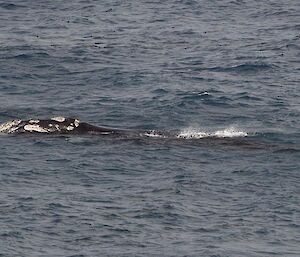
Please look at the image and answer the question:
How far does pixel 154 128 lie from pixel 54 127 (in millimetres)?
4472

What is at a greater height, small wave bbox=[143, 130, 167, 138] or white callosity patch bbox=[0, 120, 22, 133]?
white callosity patch bbox=[0, 120, 22, 133]

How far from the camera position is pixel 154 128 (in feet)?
159

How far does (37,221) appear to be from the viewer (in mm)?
34594

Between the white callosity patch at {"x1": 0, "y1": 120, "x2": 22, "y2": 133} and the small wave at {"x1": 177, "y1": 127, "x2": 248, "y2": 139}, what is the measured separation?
6.97 m

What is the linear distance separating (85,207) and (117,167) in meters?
5.47

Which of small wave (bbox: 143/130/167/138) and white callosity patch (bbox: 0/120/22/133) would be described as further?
white callosity patch (bbox: 0/120/22/133)

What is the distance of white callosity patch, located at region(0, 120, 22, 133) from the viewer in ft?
154

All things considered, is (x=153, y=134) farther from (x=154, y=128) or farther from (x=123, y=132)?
(x=154, y=128)

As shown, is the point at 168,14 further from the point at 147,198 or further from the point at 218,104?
the point at 147,198

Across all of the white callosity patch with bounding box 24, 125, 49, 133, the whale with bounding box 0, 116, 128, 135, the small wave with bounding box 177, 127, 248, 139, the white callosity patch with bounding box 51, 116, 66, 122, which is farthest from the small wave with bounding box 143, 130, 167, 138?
the white callosity patch with bounding box 24, 125, 49, 133

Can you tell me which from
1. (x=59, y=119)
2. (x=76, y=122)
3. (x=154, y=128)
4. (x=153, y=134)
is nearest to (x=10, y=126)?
(x=59, y=119)

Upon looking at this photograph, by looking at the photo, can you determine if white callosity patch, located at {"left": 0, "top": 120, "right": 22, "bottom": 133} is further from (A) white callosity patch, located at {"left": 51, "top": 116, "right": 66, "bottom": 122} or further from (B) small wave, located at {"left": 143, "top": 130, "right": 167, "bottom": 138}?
(B) small wave, located at {"left": 143, "top": 130, "right": 167, "bottom": 138}

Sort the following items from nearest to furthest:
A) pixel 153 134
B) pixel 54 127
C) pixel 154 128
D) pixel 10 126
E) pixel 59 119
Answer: pixel 153 134, pixel 54 127, pixel 10 126, pixel 59 119, pixel 154 128

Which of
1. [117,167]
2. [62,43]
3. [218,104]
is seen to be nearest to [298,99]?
[218,104]
